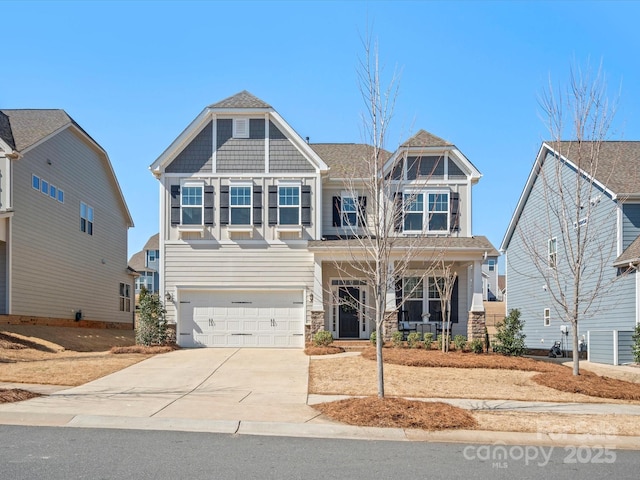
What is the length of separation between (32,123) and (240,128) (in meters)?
9.41

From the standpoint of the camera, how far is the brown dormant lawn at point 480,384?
33.7 ft

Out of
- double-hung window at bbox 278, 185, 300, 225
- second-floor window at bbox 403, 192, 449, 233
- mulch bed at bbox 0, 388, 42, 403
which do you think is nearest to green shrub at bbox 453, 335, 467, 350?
second-floor window at bbox 403, 192, 449, 233

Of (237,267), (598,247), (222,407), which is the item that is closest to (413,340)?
(598,247)

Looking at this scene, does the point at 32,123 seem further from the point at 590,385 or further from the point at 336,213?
the point at 590,385

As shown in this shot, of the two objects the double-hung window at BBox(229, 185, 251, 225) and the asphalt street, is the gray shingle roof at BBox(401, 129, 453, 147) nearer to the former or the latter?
the double-hung window at BBox(229, 185, 251, 225)

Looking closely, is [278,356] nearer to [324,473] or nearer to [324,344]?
[324,344]

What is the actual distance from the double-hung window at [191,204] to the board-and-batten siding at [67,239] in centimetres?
607

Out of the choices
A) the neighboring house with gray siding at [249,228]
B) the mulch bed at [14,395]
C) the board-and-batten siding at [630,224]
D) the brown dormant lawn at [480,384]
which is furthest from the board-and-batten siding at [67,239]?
the board-and-batten siding at [630,224]

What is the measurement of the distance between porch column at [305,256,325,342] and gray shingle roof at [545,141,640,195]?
8.99 meters

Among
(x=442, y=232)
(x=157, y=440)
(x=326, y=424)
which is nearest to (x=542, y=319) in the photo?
(x=442, y=232)

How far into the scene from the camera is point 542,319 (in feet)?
93.0

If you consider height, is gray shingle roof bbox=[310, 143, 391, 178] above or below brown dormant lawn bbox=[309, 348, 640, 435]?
above

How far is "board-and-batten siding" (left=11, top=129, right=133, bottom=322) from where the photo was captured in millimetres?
23578

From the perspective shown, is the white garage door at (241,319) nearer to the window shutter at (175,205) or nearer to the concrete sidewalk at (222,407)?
the window shutter at (175,205)
